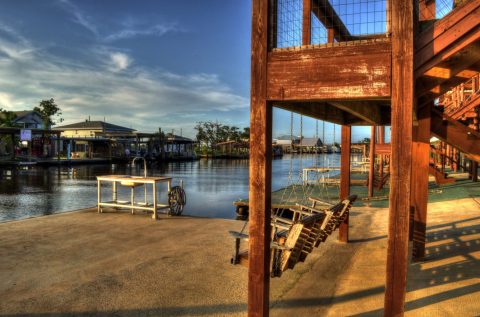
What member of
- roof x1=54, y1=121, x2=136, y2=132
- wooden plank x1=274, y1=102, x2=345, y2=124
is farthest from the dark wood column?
roof x1=54, y1=121, x2=136, y2=132

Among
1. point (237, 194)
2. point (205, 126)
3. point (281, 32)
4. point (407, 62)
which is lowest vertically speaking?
point (237, 194)

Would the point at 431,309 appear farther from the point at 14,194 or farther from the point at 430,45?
the point at 14,194

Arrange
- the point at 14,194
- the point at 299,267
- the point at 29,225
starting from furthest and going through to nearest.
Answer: the point at 14,194
the point at 29,225
the point at 299,267

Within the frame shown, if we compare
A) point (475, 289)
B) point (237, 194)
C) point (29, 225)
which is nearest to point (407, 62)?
point (475, 289)

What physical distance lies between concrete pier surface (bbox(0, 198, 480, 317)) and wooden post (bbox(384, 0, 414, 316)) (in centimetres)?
110

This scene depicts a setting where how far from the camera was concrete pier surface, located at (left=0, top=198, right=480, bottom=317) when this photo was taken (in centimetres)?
455

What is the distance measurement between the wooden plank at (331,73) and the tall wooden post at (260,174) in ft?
0.44

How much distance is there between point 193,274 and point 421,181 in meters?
3.95

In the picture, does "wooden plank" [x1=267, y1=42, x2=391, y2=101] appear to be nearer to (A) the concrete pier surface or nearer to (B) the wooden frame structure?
(B) the wooden frame structure

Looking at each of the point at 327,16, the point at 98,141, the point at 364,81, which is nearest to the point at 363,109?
the point at 327,16

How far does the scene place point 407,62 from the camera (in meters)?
3.45

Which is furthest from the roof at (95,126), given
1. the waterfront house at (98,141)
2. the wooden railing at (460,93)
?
the wooden railing at (460,93)

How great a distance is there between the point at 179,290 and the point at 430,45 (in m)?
4.09

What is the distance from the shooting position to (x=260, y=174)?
12.3 ft
